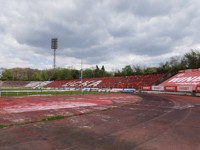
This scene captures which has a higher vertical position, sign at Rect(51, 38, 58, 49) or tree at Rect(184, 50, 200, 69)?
sign at Rect(51, 38, 58, 49)

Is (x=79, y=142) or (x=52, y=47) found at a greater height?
(x=52, y=47)

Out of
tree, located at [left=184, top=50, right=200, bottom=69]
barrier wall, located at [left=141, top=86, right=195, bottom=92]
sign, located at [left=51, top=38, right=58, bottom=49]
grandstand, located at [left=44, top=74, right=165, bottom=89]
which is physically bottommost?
barrier wall, located at [left=141, top=86, right=195, bottom=92]

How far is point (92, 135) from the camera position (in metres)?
5.93

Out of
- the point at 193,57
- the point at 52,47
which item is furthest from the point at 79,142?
the point at 52,47

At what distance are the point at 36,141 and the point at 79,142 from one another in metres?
1.64

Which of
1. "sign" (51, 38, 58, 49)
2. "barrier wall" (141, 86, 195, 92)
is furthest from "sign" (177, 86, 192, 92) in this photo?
"sign" (51, 38, 58, 49)

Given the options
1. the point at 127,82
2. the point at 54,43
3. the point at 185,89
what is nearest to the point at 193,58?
the point at 127,82

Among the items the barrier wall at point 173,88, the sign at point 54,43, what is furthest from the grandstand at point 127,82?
the sign at point 54,43

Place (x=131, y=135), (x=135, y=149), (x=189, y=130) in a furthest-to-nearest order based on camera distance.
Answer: (x=189, y=130) < (x=131, y=135) < (x=135, y=149)

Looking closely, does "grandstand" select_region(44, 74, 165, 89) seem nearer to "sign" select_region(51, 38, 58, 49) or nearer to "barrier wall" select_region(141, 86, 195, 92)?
"barrier wall" select_region(141, 86, 195, 92)

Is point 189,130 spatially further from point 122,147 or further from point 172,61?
point 172,61

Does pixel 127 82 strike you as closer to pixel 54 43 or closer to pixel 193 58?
pixel 193 58

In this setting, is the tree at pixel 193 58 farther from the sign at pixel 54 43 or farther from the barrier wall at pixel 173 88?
the sign at pixel 54 43

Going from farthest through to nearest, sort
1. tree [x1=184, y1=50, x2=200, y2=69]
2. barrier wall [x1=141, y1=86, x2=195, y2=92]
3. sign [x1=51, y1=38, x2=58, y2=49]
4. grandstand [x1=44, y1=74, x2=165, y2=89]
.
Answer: sign [x1=51, y1=38, x2=58, y2=49]
tree [x1=184, y1=50, x2=200, y2=69]
grandstand [x1=44, y1=74, x2=165, y2=89]
barrier wall [x1=141, y1=86, x2=195, y2=92]
